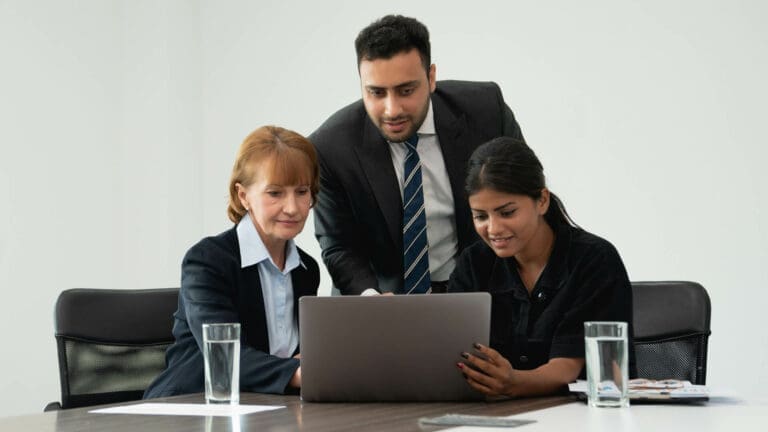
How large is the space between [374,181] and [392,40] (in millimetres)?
389

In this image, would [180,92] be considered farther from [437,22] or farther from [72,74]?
[437,22]

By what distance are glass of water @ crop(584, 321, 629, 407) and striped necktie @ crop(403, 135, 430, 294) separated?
99 cm

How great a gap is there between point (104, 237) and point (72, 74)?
Answer: 742 mm

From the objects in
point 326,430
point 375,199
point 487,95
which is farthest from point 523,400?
point 487,95

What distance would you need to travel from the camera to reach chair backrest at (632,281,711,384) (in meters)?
2.30

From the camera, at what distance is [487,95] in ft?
9.14

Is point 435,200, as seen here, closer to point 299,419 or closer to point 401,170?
point 401,170

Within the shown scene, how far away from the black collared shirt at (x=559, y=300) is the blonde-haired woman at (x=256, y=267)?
0.43 m

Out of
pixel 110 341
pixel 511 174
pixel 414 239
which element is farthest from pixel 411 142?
pixel 110 341

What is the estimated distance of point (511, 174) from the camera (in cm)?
220

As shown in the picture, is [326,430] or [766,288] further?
[766,288]

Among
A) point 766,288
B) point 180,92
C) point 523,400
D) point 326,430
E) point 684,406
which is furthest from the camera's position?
point 180,92

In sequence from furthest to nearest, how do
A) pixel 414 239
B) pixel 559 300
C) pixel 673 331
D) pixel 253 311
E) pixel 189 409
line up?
pixel 414 239, pixel 673 331, pixel 253 311, pixel 559 300, pixel 189 409

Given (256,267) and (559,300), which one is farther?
(256,267)
